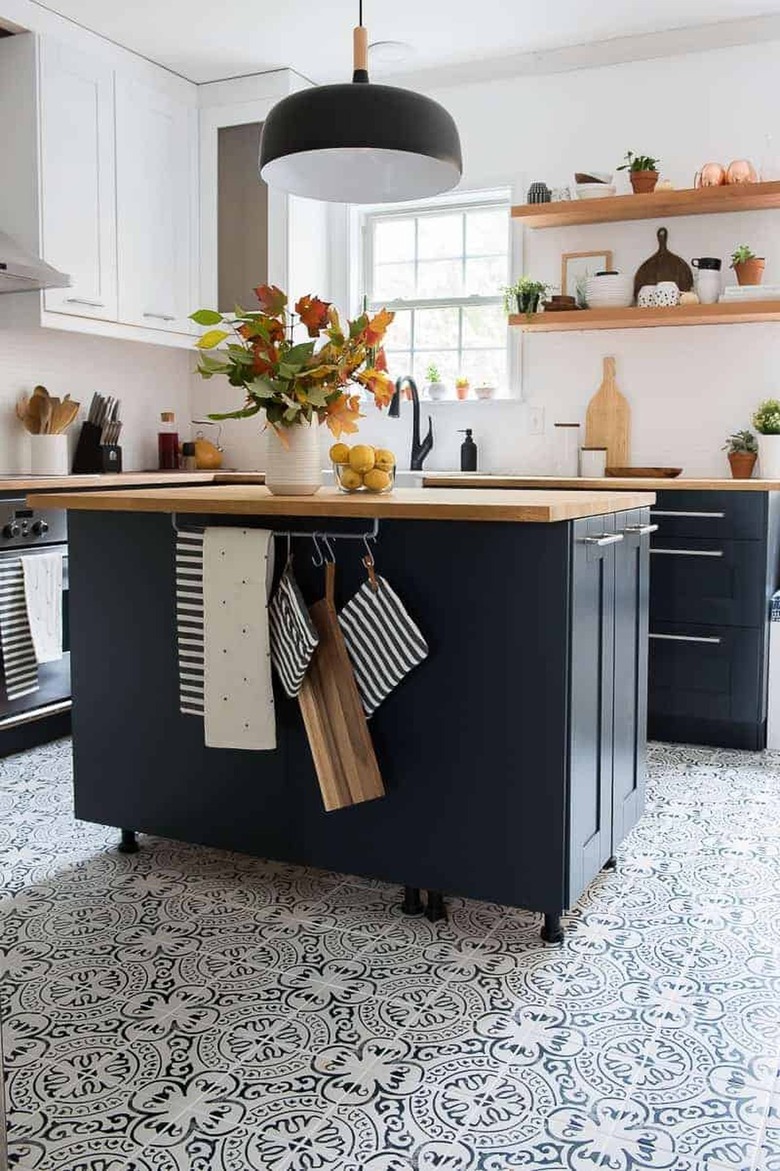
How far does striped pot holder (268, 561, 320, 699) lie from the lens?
2312mm

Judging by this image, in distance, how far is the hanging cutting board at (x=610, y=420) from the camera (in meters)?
4.68

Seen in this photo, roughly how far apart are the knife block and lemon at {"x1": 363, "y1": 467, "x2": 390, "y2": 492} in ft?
8.06

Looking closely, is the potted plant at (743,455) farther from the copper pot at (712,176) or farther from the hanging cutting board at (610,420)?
the copper pot at (712,176)

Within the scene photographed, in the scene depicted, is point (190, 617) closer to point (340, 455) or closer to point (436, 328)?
point (340, 455)

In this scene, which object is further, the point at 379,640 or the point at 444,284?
the point at 444,284

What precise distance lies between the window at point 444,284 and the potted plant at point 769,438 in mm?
1262

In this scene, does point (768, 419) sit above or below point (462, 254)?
below

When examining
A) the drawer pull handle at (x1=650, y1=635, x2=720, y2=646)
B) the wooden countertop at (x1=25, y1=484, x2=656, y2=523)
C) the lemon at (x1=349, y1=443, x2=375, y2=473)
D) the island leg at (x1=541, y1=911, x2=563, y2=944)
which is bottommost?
the island leg at (x1=541, y1=911, x2=563, y2=944)

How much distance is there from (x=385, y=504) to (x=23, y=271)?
2.30 meters

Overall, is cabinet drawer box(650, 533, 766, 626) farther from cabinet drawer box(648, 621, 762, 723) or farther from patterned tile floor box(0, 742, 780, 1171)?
patterned tile floor box(0, 742, 780, 1171)

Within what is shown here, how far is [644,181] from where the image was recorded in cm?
432

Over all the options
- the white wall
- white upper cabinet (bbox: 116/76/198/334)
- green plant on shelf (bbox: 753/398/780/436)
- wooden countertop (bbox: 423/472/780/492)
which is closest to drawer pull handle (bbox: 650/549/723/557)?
wooden countertop (bbox: 423/472/780/492)

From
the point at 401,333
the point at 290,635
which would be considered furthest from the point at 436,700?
the point at 401,333

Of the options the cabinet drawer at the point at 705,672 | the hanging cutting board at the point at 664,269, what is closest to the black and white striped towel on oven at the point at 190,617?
the cabinet drawer at the point at 705,672
